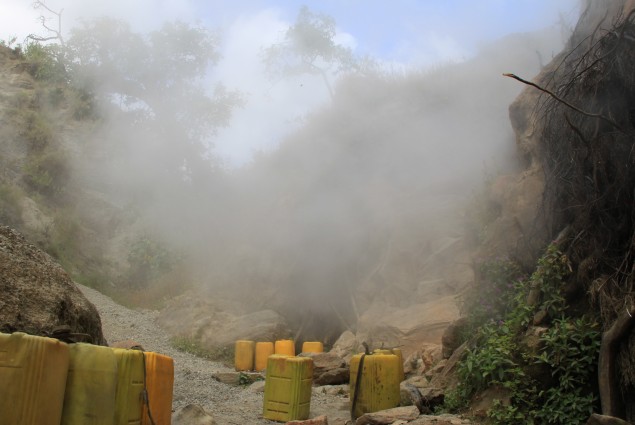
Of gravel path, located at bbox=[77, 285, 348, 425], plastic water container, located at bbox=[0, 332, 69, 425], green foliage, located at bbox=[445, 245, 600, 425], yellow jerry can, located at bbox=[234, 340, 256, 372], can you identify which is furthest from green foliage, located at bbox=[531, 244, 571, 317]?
yellow jerry can, located at bbox=[234, 340, 256, 372]

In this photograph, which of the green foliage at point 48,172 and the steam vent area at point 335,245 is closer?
the steam vent area at point 335,245

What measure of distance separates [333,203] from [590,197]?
9739 millimetres

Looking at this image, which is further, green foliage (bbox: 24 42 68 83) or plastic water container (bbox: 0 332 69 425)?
green foliage (bbox: 24 42 68 83)

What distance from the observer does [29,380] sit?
2.27m

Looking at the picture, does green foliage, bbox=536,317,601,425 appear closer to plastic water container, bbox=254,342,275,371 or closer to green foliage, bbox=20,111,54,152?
plastic water container, bbox=254,342,275,371

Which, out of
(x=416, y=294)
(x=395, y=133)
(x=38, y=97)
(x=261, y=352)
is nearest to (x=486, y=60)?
(x=395, y=133)

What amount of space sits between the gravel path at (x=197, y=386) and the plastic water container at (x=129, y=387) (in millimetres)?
2192

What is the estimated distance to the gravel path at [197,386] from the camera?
552 centimetres

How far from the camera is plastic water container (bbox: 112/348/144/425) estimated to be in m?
2.78

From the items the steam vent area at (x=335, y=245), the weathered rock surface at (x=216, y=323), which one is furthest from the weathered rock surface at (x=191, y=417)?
the weathered rock surface at (x=216, y=323)

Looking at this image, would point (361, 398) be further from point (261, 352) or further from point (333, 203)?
point (333, 203)

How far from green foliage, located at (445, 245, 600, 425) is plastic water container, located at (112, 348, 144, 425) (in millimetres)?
2750

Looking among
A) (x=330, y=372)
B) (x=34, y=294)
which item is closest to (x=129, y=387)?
(x=34, y=294)

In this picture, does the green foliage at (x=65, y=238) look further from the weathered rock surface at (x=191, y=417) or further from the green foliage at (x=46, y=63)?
the weathered rock surface at (x=191, y=417)
